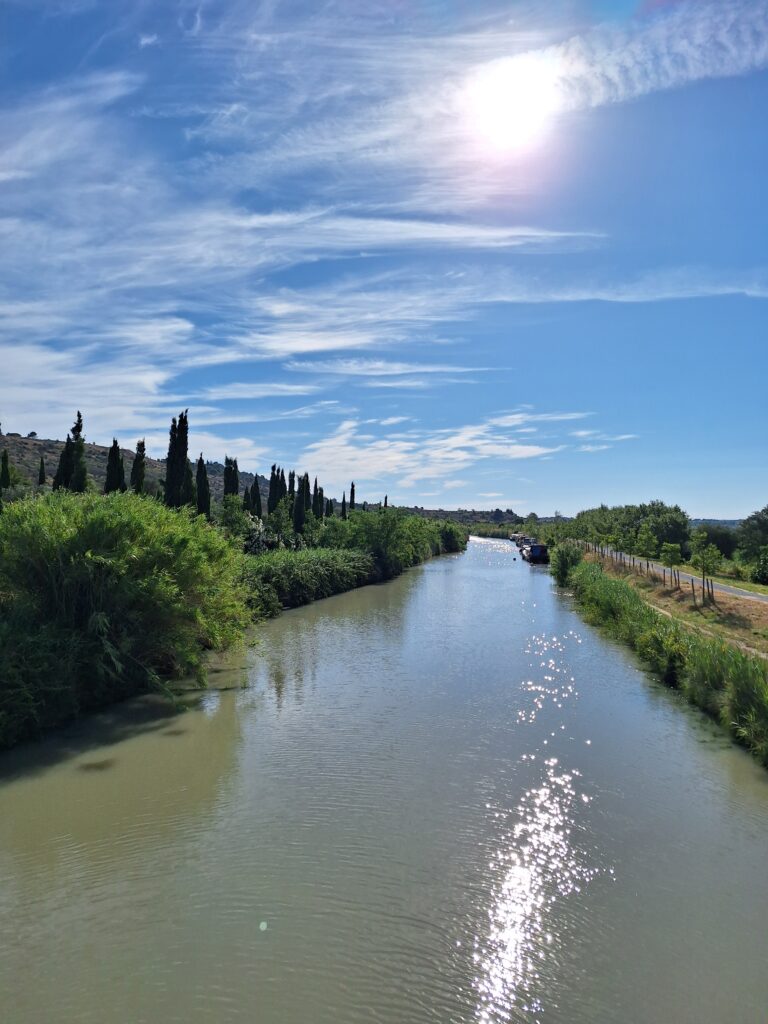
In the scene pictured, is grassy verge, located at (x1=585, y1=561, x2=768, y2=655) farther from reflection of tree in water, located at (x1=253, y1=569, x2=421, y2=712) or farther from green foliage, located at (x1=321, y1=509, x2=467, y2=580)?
green foliage, located at (x1=321, y1=509, x2=467, y2=580)

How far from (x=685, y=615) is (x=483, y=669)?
10.3 m

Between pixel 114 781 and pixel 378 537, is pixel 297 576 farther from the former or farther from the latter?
pixel 114 781

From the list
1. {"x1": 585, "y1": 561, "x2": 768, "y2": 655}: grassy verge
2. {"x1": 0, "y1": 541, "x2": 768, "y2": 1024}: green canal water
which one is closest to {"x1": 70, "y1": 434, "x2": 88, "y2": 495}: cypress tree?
{"x1": 0, "y1": 541, "x2": 768, "y2": 1024}: green canal water

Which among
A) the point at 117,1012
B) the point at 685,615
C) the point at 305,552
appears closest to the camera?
the point at 117,1012

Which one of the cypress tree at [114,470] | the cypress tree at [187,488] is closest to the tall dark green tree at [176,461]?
the cypress tree at [187,488]

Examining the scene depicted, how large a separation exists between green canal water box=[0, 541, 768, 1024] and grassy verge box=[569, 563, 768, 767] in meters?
0.62

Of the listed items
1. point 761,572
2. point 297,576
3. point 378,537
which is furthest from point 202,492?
point 761,572

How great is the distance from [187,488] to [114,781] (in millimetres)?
26390

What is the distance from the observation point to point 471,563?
7162 cm

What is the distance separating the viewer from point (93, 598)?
580 inches

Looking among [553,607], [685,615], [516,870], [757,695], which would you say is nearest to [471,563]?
[553,607]

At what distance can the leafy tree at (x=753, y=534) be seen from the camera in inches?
1861

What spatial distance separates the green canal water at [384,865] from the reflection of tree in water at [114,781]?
52 millimetres

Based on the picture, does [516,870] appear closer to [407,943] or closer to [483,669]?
[407,943]
